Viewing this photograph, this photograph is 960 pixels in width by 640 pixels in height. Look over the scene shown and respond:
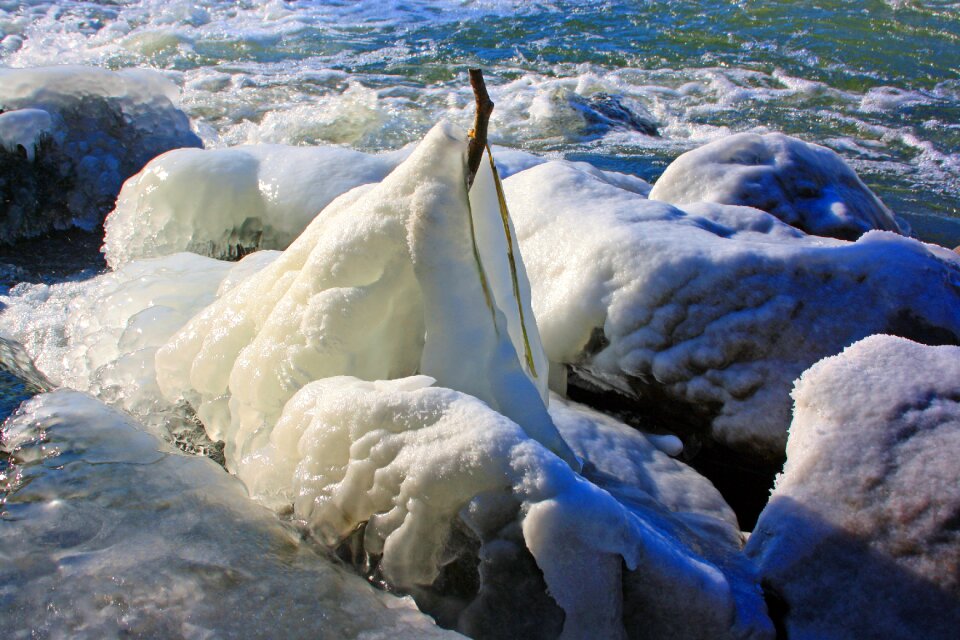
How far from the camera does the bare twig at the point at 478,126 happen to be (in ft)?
5.03

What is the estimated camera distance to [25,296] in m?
3.71

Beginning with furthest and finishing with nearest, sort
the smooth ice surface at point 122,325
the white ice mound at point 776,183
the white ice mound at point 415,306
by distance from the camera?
the white ice mound at point 776,183, the smooth ice surface at point 122,325, the white ice mound at point 415,306

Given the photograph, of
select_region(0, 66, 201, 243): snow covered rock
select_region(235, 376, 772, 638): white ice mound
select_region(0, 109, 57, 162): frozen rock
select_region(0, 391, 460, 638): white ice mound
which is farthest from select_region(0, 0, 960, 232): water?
select_region(0, 391, 460, 638): white ice mound

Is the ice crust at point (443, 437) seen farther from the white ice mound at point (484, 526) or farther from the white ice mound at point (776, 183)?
the white ice mound at point (776, 183)

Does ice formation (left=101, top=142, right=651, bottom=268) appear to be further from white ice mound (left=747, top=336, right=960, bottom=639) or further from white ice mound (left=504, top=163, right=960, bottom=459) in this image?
white ice mound (left=747, top=336, right=960, bottom=639)

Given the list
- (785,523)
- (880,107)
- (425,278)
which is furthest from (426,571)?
(880,107)

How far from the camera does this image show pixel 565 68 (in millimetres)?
9109

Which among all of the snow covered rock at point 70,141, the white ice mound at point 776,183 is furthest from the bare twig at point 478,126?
the snow covered rock at point 70,141

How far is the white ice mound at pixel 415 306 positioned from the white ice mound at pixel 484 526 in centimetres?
16

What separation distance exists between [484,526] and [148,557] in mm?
592

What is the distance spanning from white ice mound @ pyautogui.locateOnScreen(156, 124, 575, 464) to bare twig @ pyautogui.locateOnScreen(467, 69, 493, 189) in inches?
0.9

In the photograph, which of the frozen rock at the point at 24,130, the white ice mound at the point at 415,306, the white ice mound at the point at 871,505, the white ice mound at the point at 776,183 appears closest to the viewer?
the white ice mound at the point at 871,505

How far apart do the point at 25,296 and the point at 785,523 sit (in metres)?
3.43

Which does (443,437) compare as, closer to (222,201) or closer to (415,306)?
(415,306)
